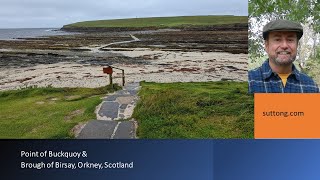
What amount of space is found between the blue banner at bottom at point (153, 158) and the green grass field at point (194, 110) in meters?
0.25

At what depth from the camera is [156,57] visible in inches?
201

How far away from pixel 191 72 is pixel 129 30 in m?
1.06

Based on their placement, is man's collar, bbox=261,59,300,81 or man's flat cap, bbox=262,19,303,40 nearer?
man's flat cap, bbox=262,19,303,40

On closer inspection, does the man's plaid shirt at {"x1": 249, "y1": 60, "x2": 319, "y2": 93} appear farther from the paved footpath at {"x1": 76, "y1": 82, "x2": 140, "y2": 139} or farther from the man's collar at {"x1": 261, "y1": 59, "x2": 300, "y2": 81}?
the paved footpath at {"x1": 76, "y1": 82, "x2": 140, "y2": 139}

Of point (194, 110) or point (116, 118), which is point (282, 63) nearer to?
point (194, 110)

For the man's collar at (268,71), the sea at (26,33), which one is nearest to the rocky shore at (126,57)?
the sea at (26,33)

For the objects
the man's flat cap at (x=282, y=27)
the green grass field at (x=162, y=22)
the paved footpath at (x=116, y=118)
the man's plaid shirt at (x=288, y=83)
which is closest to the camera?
the man's flat cap at (x=282, y=27)

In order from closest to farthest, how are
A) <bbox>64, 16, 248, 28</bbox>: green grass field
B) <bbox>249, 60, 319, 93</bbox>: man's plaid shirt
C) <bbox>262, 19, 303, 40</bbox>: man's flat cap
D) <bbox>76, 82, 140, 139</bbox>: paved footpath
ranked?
<bbox>262, 19, 303, 40</bbox>: man's flat cap
<bbox>249, 60, 319, 93</bbox>: man's plaid shirt
<bbox>76, 82, 140, 139</bbox>: paved footpath
<bbox>64, 16, 248, 28</bbox>: green grass field

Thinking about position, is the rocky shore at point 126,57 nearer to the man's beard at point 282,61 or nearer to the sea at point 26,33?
the sea at point 26,33

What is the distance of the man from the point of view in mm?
4164

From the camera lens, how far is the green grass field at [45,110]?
4.67 metres

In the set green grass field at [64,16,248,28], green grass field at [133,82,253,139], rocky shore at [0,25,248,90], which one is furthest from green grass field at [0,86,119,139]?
green grass field at [64,16,248,28]

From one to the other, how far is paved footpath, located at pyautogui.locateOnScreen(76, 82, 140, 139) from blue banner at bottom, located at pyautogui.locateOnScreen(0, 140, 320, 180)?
14 cm

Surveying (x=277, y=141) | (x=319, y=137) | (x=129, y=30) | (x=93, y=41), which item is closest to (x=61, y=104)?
(x=93, y=41)
